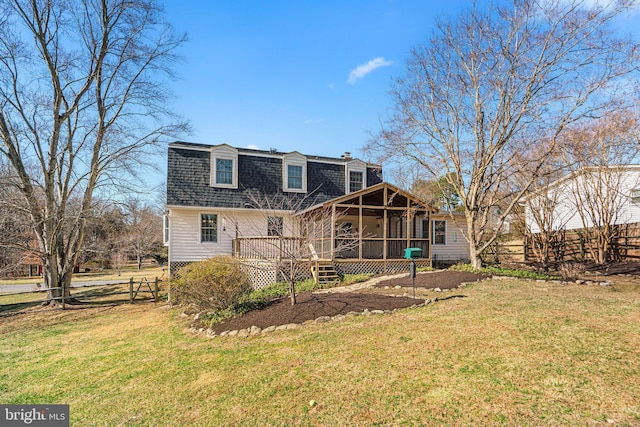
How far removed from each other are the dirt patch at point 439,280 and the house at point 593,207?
435 centimetres

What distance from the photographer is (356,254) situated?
15.8 m

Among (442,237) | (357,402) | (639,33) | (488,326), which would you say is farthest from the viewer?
(442,237)

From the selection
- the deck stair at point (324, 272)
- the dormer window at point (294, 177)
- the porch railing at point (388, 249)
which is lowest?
the deck stair at point (324, 272)

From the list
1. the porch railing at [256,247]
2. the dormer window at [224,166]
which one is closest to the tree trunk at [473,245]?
the porch railing at [256,247]

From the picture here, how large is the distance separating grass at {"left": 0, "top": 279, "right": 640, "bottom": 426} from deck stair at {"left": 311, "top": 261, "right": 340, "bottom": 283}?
5.49 m

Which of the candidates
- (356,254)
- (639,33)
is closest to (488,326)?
(356,254)

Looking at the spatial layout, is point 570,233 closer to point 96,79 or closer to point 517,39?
point 517,39

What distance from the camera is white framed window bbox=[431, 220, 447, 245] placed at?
746 inches

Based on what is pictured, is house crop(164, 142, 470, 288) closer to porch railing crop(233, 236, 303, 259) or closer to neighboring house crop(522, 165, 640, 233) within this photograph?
porch railing crop(233, 236, 303, 259)

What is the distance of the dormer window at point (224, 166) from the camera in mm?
16422

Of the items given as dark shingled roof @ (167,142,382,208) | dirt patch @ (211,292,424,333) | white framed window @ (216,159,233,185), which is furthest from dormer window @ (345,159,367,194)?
dirt patch @ (211,292,424,333)

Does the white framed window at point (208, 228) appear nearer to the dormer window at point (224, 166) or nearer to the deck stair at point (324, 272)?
the dormer window at point (224, 166)

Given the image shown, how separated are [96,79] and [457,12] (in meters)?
15.7

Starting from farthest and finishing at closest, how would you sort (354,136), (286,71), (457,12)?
(354,136) < (457,12) < (286,71)
